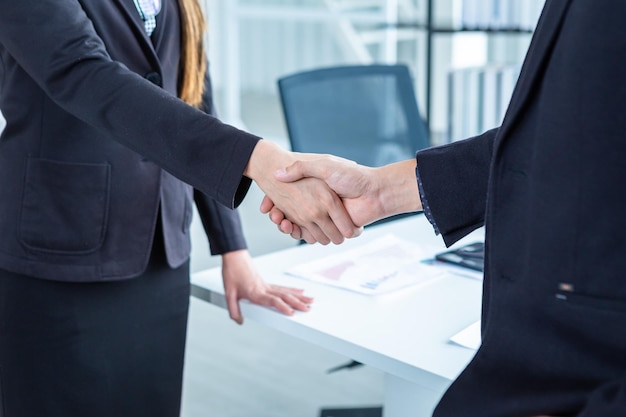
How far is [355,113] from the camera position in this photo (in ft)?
7.96

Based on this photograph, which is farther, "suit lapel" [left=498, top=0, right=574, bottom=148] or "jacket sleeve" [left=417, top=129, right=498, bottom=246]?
"jacket sleeve" [left=417, top=129, right=498, bottom=246]

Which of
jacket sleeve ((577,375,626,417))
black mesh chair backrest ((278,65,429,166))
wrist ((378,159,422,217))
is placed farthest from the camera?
black mesh chair backrest ((278,65,429,166))

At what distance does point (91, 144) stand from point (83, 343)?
333 millimetres

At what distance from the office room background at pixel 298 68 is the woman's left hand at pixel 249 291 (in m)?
0.46

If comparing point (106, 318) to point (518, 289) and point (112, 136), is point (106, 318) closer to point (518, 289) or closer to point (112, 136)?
point (112, 136)

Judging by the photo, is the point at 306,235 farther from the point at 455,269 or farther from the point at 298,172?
the point at 455,269

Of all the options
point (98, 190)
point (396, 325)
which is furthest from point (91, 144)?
point (396, 325)

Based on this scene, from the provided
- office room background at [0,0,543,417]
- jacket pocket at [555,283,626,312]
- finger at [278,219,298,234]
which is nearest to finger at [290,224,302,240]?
finger at [278,219,298,234]

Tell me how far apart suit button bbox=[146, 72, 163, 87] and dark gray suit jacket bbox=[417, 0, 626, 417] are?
709 millimetres

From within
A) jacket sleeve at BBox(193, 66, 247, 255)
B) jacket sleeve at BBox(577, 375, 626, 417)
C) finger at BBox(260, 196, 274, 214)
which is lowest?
jacket sleeve at BBox(193, 66, 247, 255)

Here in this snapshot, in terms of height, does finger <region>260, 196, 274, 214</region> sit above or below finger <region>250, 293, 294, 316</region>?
above

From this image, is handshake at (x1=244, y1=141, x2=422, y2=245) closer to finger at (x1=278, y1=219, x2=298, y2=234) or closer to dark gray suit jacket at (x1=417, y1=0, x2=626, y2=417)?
finger at (x1=278, y1=219, x2=298, y2=234)

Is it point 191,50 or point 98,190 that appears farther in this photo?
point 191,50

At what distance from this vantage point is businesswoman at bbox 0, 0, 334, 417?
4.28 feet
